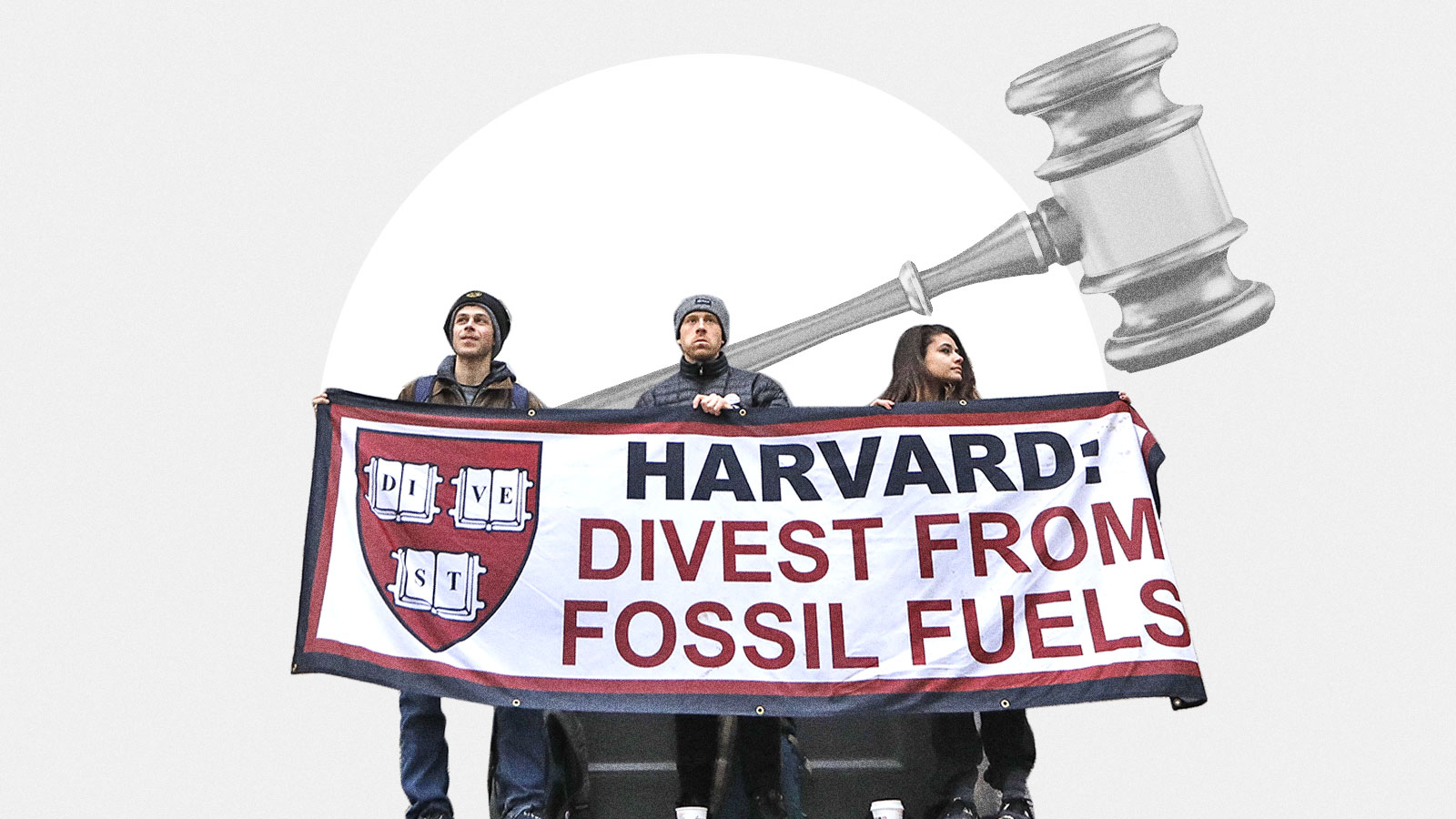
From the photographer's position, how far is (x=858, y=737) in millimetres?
7730

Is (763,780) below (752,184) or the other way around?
below

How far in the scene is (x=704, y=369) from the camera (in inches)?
299

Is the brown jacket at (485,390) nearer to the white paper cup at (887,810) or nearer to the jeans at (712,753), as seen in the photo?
the jeans at (712,753)

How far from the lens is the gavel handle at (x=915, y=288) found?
8461 mm

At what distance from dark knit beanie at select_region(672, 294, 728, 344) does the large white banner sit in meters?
→ 0.49

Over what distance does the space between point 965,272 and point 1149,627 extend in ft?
7.45

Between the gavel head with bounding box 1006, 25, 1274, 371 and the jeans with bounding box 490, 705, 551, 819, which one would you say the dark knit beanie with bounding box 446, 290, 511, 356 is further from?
the gavel head with bounding box 1006, 25, 1274, 371

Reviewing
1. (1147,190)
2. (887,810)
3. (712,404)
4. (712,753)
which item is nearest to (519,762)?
(712,753)

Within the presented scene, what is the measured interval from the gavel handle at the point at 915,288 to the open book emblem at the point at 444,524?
3.77ft

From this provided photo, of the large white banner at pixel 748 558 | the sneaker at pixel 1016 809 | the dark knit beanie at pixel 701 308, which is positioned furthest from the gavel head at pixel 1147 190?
the sneaker at pixel 1016 809

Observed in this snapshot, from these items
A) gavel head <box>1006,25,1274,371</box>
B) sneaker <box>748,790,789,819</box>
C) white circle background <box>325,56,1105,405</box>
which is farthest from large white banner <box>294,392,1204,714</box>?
gavel head <box>1006,25,1274,371</box>

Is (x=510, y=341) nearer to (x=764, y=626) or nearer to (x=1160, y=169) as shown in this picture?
(x=764, y=626)

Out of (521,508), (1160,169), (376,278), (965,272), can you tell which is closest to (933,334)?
(965,272)

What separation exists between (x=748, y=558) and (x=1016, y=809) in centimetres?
159
